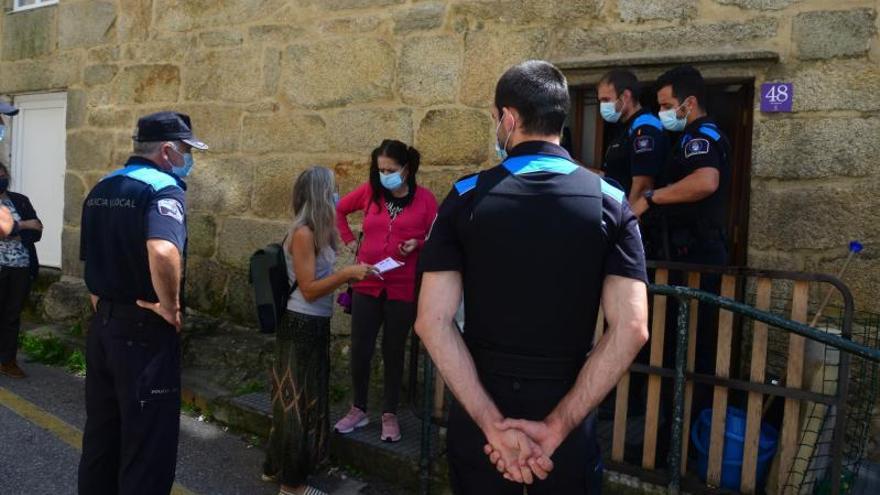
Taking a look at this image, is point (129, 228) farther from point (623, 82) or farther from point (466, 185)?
point (623, 82)

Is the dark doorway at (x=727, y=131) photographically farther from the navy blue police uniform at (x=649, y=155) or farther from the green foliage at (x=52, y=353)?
the green foliage at (x=52, y=353)

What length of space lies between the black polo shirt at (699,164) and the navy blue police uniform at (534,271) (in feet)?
5.90

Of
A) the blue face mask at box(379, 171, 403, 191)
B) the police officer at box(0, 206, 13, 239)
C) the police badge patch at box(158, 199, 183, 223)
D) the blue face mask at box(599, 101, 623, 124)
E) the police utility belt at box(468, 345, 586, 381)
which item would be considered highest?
the blue face mask at box(599, 101, 623, 124)

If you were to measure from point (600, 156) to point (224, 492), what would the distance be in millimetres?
3059

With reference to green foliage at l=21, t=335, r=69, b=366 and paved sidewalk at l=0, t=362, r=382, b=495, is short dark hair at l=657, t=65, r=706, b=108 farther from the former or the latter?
green foliage at l=21, t=335, r=69, b=366

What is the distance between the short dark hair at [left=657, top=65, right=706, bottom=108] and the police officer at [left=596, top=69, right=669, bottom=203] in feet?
0.62

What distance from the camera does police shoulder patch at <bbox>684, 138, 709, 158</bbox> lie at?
369cm

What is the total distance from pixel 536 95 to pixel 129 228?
5.84 ft

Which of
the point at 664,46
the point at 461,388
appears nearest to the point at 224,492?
the point at 461,388

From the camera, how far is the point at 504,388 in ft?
6.87

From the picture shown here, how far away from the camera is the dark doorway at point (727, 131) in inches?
169

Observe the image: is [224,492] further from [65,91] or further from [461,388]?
[65,91]

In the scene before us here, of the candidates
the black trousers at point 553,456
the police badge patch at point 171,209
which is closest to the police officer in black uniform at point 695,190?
the black trousers at point 553,456

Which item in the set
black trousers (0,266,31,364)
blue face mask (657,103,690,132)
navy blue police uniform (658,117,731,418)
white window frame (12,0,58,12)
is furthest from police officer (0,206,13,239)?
white window frame (12,0,58,12)
